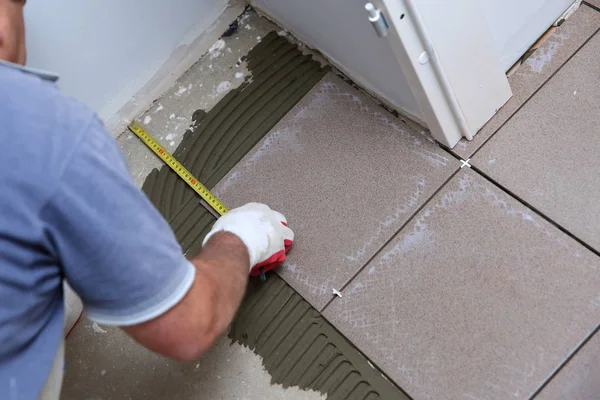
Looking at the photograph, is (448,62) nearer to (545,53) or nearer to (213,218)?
(545,53)

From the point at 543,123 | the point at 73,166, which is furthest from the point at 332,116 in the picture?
the point at 73,166

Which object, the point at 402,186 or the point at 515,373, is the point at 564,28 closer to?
the point at 402,186

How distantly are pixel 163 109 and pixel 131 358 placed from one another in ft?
2.83

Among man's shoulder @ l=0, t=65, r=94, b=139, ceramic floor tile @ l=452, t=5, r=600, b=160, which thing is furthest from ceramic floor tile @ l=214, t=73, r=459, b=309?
man's shoulder @ l=0, t=65, r=94, b=139

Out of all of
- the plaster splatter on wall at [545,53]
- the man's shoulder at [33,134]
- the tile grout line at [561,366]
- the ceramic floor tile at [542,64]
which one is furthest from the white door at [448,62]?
the man's shoulder at [33,134]

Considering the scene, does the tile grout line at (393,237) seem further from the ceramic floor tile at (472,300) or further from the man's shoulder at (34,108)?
the man's shoulder at (34,108)

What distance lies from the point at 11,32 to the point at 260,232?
759 millimetres

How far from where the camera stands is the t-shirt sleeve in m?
0.91

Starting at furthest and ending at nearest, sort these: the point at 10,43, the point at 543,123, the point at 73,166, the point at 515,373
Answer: the point at 543,123 < the point at 515,373 < the point at 10,43 < the point at 73,166

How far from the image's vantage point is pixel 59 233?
925mm

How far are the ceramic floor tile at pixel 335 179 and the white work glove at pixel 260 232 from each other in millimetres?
67

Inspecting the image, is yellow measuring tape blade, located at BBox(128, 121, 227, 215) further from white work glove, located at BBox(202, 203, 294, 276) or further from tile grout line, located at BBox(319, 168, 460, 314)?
tile grout line, located at BBox(319, 168, 460, 314)

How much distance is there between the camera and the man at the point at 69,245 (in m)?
0.88

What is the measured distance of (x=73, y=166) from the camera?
2.95 feet
